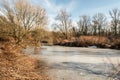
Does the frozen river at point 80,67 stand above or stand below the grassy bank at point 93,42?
below

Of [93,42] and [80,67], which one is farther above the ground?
[93,42]

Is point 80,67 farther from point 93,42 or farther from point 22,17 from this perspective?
point 93,42

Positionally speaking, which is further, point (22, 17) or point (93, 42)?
point (93, 42)

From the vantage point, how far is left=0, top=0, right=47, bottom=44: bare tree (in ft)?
58.9

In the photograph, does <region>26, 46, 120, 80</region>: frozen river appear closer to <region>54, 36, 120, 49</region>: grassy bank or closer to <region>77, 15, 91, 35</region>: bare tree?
<region>54, 36, 120, 49</region>: grassy bank

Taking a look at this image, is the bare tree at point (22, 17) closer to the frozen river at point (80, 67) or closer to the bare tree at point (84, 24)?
the frozen river at point (80, 67)

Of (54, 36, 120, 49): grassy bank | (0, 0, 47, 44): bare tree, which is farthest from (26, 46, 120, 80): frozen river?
(54, 36, 120, 49): grassy bank

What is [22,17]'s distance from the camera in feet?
61.5

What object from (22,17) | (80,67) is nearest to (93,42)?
(22,17)

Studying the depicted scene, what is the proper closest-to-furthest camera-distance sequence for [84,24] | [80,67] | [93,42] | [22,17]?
[80,67], [22,17], [93,42], [84,24]

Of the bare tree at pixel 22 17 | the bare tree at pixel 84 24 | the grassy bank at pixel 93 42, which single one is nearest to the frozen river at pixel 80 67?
the bare tree at pixel 22 17

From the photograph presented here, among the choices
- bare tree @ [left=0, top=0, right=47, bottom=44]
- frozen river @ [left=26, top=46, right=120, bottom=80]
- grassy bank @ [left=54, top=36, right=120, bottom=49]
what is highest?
bare tree @ [left=0, top=0, right=47, bottom=44]

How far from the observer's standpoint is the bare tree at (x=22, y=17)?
17953mm

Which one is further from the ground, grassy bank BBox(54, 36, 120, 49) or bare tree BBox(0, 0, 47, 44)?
bare tree BBox(0, 0, 47, 44)
